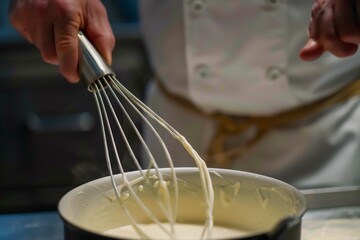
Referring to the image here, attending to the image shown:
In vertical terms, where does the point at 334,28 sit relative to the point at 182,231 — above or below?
above

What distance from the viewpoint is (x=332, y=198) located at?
753mm

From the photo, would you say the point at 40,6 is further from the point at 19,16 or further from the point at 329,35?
the point at 329,35

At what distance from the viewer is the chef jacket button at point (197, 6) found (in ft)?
3.24

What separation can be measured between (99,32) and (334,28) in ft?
0.77

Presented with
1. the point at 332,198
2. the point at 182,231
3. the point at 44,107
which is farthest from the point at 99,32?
the point at 44,107

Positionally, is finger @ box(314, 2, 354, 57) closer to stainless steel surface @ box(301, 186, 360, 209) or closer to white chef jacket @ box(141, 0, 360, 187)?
stainless steel surface @ box(301, 186, 360, 209)

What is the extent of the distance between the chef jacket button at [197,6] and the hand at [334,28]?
0.30 meters

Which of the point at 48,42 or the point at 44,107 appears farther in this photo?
the point at 44,107

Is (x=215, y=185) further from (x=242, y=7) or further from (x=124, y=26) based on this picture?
(x=124, y=26)

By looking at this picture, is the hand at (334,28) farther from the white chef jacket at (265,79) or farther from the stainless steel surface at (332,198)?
the white chef jacket at (265,79)

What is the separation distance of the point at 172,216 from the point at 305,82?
1.57ft

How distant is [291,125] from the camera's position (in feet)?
3.20

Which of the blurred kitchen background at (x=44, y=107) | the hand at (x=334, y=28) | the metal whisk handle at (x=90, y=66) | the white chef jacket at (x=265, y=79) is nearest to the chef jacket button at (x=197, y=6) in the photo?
the white chef jacket at (x=265, y=79)

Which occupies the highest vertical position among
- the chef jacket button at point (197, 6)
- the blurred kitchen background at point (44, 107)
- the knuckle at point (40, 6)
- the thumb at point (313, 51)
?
the knuckle at point (40, 6)
